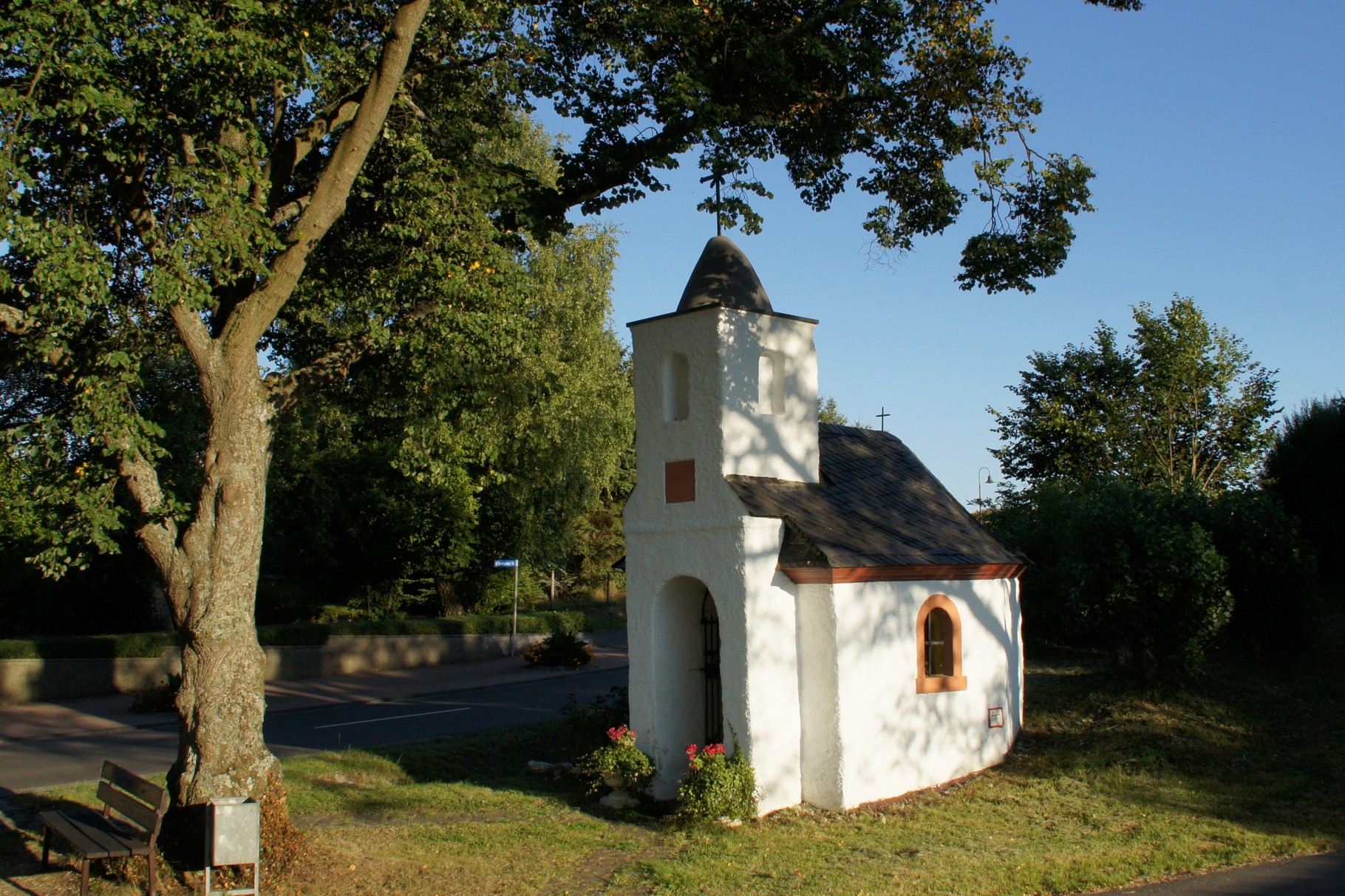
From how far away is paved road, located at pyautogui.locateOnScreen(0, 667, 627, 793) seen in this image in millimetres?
15484

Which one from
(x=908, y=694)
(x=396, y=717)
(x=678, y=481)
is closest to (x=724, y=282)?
(x=678, y=481)

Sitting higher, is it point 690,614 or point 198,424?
point 198,424

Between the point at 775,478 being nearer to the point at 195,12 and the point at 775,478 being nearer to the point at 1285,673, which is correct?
the point at 195,12

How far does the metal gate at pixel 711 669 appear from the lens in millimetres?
13273

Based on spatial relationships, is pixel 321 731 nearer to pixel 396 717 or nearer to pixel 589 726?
pixel 396 717

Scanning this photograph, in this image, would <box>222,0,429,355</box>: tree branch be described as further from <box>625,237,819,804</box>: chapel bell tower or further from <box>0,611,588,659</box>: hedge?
<box>0,611,588,659</box>: hedge

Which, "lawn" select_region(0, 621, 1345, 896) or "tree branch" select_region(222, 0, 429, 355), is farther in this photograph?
"tree branch" select_region(222, 0, 429, 355)

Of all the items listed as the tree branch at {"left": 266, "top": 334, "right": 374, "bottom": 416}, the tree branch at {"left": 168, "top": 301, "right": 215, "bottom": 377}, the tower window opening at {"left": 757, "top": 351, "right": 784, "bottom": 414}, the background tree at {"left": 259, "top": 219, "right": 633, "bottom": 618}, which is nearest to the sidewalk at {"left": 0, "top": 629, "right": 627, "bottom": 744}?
the background tree at {"left": 259, "top": 219, "right": 633, "bottom": 618}

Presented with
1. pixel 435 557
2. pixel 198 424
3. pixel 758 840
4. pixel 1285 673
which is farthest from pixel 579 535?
pixel 758 840

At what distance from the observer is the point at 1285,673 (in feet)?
55.2

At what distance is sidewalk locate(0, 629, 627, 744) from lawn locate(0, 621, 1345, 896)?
25.0 ft

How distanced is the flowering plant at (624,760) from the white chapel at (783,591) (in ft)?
1.03

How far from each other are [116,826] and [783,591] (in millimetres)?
6768

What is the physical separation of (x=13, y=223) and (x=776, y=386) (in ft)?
26.5
